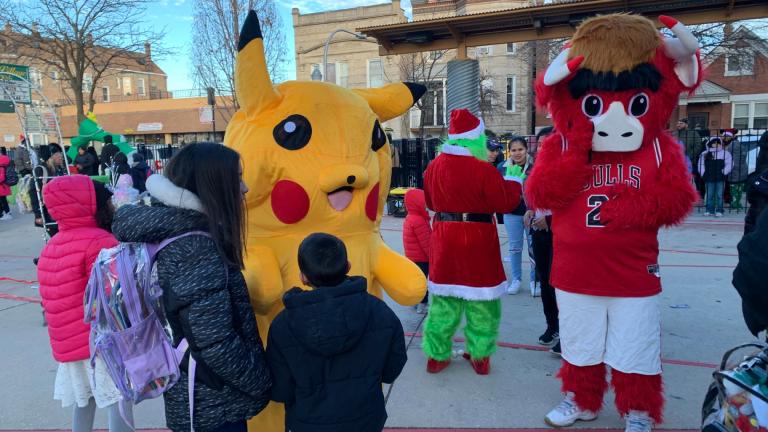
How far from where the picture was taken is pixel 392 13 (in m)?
34.9

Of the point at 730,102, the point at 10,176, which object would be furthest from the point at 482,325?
the point at 730,102

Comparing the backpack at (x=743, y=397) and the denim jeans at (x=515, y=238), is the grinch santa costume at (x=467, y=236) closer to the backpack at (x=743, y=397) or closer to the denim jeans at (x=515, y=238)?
the backpack at (x=743, y=397)

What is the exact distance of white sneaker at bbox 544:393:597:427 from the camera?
3.17 metres

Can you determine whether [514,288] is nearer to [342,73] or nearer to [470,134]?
[470,134]

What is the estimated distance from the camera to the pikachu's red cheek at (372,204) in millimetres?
2645

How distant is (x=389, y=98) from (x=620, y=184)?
134cm

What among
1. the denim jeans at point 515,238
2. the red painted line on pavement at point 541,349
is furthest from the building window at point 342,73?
the red painted line on pavement at point 541,349

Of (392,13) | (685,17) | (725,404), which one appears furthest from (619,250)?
(392,13)

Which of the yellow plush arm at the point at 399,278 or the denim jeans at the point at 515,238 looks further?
the denim jeans at the point at 515,238

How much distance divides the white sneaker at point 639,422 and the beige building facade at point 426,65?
26.3 meters

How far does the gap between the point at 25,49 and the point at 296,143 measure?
2097 cm

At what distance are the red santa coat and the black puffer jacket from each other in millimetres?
2081

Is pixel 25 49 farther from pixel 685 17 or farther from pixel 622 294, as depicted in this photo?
pixel 622 294

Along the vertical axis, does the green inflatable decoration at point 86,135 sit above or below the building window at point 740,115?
below
